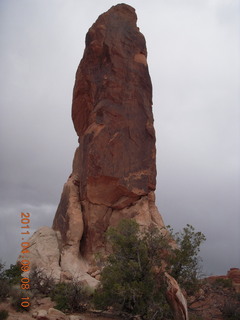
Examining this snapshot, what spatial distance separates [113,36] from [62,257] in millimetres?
14226

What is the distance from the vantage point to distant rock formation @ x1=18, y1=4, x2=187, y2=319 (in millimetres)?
18344

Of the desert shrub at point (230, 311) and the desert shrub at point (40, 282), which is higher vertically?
the desert shrub at point (40, 282)

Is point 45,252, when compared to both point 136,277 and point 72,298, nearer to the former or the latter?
point 72,298

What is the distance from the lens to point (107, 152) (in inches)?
754

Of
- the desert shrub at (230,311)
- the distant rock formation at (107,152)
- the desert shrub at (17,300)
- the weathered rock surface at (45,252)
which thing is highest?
the distant rock formation at (107,152)

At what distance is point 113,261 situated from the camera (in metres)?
12.1

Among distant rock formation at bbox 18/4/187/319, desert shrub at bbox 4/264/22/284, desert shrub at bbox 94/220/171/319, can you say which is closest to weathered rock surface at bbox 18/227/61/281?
distant rock formation at bbox 18/4/187/319

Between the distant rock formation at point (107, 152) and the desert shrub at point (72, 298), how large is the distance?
281 cm

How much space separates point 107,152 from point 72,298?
8.76 m

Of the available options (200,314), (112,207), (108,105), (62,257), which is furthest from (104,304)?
(108,105)

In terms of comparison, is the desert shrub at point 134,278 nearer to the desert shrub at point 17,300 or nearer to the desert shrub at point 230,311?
the desert shrub at point 17,300

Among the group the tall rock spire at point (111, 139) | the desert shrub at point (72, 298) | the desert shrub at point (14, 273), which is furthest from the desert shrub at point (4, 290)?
the tall rock spire at point (111, 139)

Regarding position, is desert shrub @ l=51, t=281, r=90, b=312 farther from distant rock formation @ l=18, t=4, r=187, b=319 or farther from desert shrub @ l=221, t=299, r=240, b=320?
desert shrub @ l=221, t=299, r=240, b=320

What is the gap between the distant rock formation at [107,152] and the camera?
18.3m
